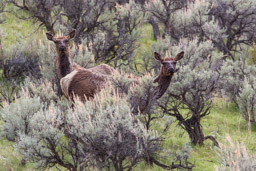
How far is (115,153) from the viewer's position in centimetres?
659

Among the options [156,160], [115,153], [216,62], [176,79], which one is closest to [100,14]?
[216,62]

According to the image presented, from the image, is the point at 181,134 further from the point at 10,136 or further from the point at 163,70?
the point at 10,136

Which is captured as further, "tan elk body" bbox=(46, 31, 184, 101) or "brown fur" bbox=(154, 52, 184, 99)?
"tan elk body" bbox=(46, 31, 184, 101)

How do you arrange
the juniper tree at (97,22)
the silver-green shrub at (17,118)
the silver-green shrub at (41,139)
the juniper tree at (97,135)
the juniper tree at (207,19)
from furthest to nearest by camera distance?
the juniper tree at (207,19) < the juniper tree at (97,22) < the silver-green shrub at (17,118) < the silver-green shrub at (41,139) < the juniper tree at (97,135)

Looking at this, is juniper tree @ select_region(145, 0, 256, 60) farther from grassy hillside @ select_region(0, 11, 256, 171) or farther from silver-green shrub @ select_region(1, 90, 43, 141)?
silver-green shrub @ select_region(1, 90, 43, 141)

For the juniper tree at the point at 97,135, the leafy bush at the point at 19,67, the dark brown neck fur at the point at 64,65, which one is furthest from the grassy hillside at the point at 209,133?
the leafy bush at the point at 19,67

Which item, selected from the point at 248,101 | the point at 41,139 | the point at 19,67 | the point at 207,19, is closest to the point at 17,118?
the point at 41,139

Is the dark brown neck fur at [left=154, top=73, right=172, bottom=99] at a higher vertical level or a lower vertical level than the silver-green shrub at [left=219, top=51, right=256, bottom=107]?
higher

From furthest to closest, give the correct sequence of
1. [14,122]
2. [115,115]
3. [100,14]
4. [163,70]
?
[100,14], [163,70], [14,122], [115,115]

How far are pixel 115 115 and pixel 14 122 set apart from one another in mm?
2060

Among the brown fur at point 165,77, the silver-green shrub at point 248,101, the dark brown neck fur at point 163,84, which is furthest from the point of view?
the silver-green shrub at point 248,101

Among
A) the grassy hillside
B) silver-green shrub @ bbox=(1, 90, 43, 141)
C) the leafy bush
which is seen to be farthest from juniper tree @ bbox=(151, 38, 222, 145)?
the leafy bush

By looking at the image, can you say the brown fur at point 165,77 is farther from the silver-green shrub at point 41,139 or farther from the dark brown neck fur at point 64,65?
the dark brown neck fur at point 64,65

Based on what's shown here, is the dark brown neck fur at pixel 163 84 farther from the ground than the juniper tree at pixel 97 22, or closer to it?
closer to it
